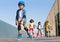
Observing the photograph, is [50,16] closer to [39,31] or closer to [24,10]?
[39,31]

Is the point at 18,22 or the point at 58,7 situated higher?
the point at 58,7

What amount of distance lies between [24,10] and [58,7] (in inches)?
771

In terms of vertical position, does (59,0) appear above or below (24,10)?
above

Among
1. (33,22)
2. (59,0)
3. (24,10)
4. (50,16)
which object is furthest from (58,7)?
(24,10)

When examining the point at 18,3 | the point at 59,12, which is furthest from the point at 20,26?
the point at 59,12

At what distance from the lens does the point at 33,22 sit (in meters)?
17.8

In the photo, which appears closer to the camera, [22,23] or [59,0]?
[22,23]

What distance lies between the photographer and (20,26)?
39.6 ft

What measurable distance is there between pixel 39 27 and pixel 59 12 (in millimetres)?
10863

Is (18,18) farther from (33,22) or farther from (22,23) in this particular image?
(33,22)

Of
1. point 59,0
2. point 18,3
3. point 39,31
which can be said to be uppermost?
point 59,0

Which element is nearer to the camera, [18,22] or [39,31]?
[18,22]

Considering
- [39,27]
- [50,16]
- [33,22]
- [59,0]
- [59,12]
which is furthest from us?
[50,16]

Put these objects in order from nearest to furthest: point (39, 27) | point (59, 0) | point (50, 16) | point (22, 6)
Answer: point (22, 6) < point (39, 27) < point (59, 0) < point (50, 16)
